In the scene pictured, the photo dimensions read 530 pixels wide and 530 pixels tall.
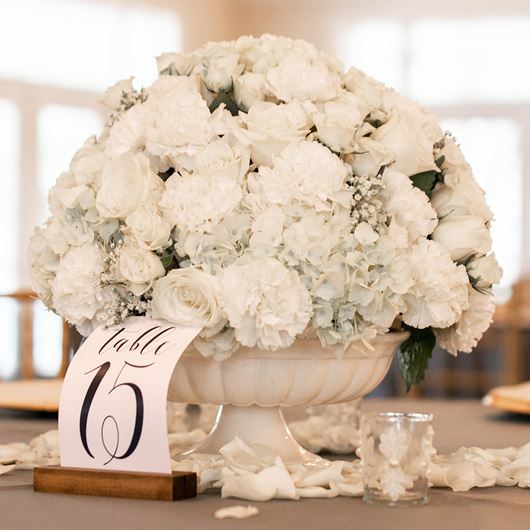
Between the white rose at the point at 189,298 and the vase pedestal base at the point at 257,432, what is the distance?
185 mm

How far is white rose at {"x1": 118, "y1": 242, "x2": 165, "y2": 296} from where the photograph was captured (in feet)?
3.80

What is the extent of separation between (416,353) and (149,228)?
0.39 m

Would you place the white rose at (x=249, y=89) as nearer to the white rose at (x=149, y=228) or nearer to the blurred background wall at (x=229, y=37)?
the white rose at (x=149, y=228)

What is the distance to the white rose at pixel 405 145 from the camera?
1.22 m

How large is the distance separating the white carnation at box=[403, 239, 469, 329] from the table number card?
24 cm

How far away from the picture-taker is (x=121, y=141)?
1.26 meters

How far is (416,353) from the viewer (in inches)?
53.2

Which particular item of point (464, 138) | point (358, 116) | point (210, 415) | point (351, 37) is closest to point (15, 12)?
point (351, 37)

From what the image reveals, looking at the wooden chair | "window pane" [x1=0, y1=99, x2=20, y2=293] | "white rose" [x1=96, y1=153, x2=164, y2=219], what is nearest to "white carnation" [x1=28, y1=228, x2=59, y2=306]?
"white rose" [x1=96, y1=153, x2=164, y2=219]

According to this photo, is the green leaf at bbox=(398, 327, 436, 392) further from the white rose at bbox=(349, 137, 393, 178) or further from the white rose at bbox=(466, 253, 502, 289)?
the white rose at bbox=(349, 137, 393, 178)

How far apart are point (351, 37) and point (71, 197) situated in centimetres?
826

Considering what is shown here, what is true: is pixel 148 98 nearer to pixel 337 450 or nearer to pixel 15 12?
pixel 337 450

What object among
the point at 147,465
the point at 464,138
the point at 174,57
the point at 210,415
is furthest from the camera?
the point at 464,138

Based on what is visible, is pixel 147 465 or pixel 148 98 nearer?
pixel 147 465
